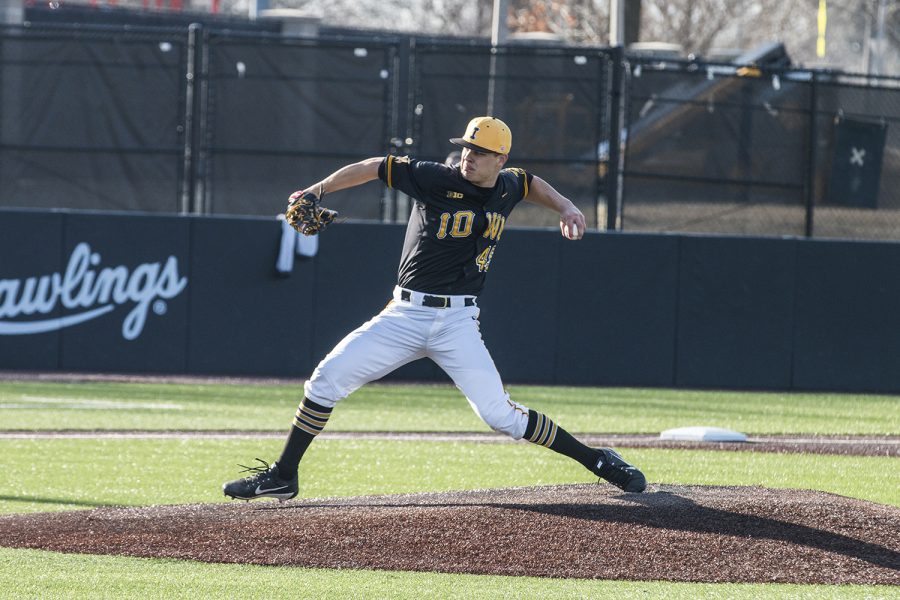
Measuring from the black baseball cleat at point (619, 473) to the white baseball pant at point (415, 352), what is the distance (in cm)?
46

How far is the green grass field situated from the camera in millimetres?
5633

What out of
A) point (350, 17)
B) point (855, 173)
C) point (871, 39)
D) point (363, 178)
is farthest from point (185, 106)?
point (350, 17)

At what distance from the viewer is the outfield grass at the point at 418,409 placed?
1167 centimetres

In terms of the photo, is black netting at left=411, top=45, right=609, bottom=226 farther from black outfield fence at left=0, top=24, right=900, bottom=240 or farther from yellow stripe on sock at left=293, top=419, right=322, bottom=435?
yellow stripe on sock at left=293, top=419, right=322, bottom=435

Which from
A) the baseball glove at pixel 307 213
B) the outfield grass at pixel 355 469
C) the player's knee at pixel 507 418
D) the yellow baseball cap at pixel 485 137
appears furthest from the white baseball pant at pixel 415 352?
the outfield grass at pixel 355 469

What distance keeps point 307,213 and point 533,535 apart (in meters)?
2.00

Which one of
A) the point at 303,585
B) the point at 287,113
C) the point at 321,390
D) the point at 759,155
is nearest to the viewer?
the point at 303,585

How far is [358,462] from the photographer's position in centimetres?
962

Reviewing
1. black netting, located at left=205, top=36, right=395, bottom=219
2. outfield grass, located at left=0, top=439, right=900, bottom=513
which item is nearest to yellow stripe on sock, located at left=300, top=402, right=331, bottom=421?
outfield grass, located at left=0, top=439, right=900, bottom=513

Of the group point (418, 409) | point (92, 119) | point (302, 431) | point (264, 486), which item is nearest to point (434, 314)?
point (302, 431)

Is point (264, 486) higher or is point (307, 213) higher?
point (307, 213)

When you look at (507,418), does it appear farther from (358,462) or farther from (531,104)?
(531,104)

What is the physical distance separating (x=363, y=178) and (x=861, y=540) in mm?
3050

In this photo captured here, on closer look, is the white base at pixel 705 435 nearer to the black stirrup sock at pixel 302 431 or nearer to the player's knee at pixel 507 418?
the player's knee at pixel 507 418
